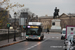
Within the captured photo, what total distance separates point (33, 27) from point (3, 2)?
11.3m

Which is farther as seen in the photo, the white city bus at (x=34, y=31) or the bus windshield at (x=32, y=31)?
the bus windshield at (x=32, y=31)

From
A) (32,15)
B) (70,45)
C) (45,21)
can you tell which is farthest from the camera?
(45,21)

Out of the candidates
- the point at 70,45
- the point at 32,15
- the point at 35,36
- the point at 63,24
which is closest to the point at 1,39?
the point at 35,36

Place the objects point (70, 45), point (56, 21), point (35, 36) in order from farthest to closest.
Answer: point (56, 21) < point (35, 36) < point (70, 45)

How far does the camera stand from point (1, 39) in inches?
1307

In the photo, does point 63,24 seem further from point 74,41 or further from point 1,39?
point 74,41

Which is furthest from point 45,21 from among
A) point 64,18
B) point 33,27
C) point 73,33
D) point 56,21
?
point 73,33

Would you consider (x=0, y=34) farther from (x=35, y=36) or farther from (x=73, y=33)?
(x=73, y=33)

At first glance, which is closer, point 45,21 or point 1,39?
point 1,39

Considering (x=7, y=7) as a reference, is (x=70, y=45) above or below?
below

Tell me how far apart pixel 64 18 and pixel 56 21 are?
67.1 m

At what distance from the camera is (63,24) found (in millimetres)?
168750

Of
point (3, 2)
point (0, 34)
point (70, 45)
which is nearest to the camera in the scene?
point (70, 45)

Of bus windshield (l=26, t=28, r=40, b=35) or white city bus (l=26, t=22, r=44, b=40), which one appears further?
bus windshield (l=26, t=28, r=40, b=35)
